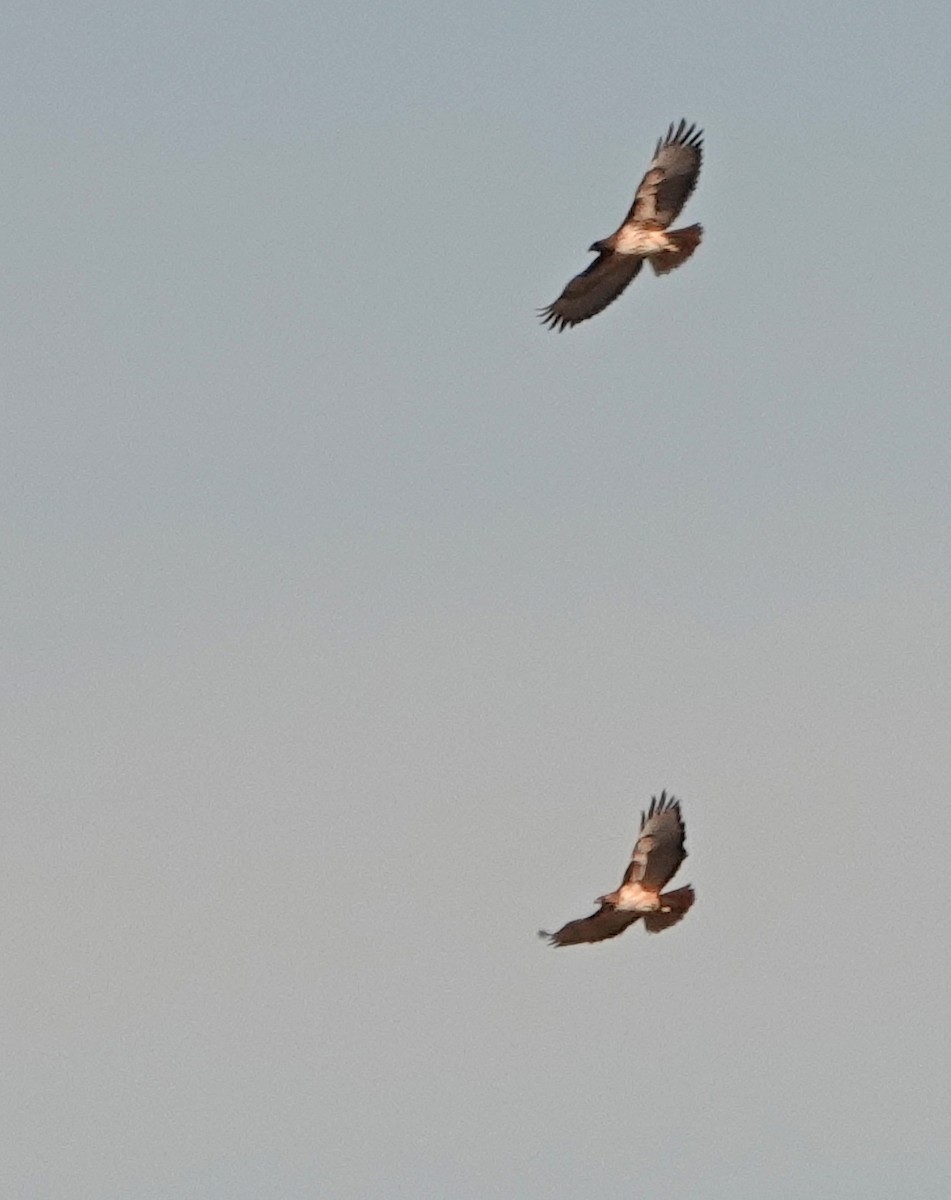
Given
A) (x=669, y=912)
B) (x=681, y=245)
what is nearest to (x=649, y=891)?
(x=669, y=912)

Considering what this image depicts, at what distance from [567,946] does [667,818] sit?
1847mm

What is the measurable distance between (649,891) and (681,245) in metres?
7.64

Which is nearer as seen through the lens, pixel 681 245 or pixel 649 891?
pixel 649 891

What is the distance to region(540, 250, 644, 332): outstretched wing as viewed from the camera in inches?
1214

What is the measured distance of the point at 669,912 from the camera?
2752cm

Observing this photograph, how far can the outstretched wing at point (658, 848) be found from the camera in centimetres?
2806

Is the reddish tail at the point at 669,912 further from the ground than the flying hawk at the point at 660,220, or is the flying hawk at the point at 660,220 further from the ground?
the flying hawk at the point at 660,220

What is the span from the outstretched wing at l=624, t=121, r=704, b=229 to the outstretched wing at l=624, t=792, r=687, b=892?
7021 mm

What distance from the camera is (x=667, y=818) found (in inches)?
1125

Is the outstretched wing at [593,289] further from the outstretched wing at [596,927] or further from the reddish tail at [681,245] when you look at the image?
the outstretched wing at [596,927]

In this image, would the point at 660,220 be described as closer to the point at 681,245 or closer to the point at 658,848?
the point at 681,245

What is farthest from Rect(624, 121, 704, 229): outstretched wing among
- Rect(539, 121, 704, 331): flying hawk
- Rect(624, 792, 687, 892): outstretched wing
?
Rect(624, 792, 687, 892): outstretched wing

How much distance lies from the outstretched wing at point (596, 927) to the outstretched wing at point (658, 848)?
418 mm

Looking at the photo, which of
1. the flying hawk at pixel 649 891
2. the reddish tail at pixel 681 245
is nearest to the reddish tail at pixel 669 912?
the flying hawk at pixel 649 891
